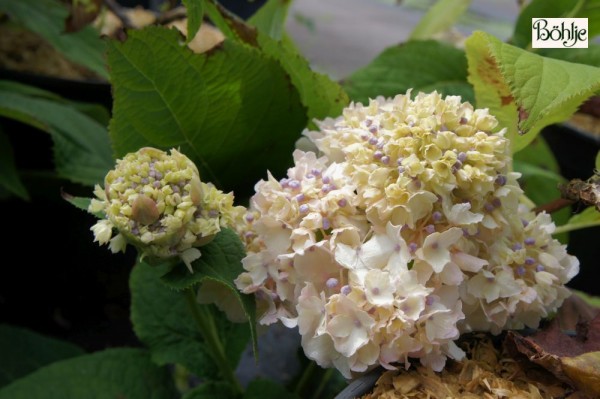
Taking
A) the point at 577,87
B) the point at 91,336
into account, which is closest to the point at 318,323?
the point at 577,87

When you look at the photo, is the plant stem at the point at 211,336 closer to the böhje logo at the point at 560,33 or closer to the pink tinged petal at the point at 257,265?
the pink tinged petal at the point at 257,265

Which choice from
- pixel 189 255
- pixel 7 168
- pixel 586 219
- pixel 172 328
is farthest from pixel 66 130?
pixel 586 219

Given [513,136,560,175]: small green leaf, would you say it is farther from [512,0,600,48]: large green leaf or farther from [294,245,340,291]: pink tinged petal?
[294,245,340,291]: pink tinged petal

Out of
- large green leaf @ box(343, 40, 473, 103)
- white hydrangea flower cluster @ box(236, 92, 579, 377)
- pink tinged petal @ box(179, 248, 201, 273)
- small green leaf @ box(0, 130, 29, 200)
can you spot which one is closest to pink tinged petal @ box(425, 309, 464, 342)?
white hydrangea flower cluster @ box(236, 92, 579, 377)

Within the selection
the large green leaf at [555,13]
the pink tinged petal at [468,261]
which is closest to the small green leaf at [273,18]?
the large green leaf at [555,13]

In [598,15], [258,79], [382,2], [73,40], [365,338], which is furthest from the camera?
[382,2]

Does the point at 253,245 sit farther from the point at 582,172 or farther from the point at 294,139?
the point at 582,172
